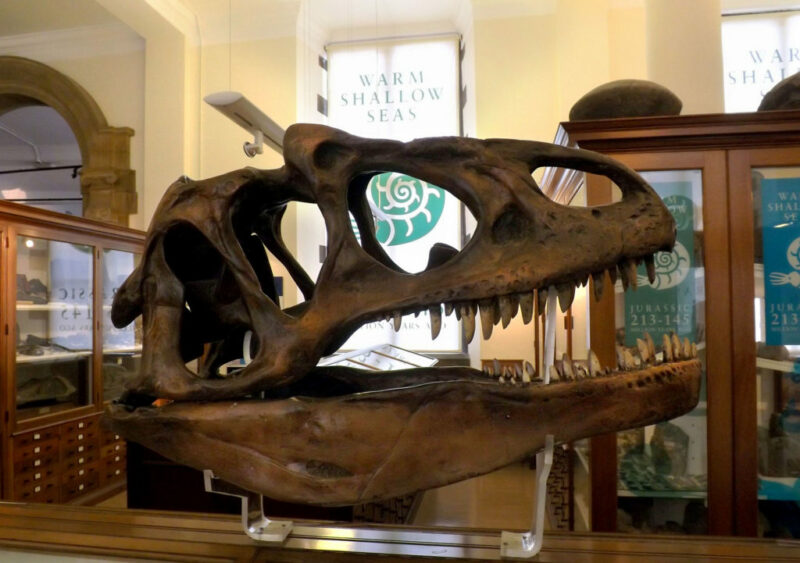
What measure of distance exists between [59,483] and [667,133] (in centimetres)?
417

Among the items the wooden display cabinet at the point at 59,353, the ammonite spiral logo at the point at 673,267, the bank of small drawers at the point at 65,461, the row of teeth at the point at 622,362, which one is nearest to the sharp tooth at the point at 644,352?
the row of teeth at the point at 622,362

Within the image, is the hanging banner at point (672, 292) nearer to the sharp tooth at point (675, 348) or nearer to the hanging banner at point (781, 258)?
the hanging banner at point (781, 258)

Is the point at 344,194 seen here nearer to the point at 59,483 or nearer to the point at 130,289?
the point at 130,289

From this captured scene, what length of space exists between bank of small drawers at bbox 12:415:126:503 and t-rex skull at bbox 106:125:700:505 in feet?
8.40

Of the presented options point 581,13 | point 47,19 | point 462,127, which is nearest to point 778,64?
point 581,13

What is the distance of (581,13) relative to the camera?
4.75m

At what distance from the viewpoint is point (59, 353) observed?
3.96 metres

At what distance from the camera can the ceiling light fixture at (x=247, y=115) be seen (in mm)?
2979

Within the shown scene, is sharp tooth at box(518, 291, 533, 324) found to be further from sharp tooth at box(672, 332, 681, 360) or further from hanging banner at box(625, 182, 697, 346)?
hanging banner at box(625, 182, 697, 346)

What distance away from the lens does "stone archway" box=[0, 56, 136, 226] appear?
17.4 feet

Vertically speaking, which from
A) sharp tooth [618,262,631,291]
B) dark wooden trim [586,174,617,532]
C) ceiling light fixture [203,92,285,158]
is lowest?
dark wooden trim [586,174,617,532]

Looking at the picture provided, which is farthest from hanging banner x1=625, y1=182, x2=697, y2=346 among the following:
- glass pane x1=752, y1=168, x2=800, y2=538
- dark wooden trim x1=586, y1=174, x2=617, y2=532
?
glass pane x1=752, y1=168, x2=800, y2=538

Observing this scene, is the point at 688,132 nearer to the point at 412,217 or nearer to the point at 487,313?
the point at 487,313

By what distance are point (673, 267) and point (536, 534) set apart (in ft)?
4.29
